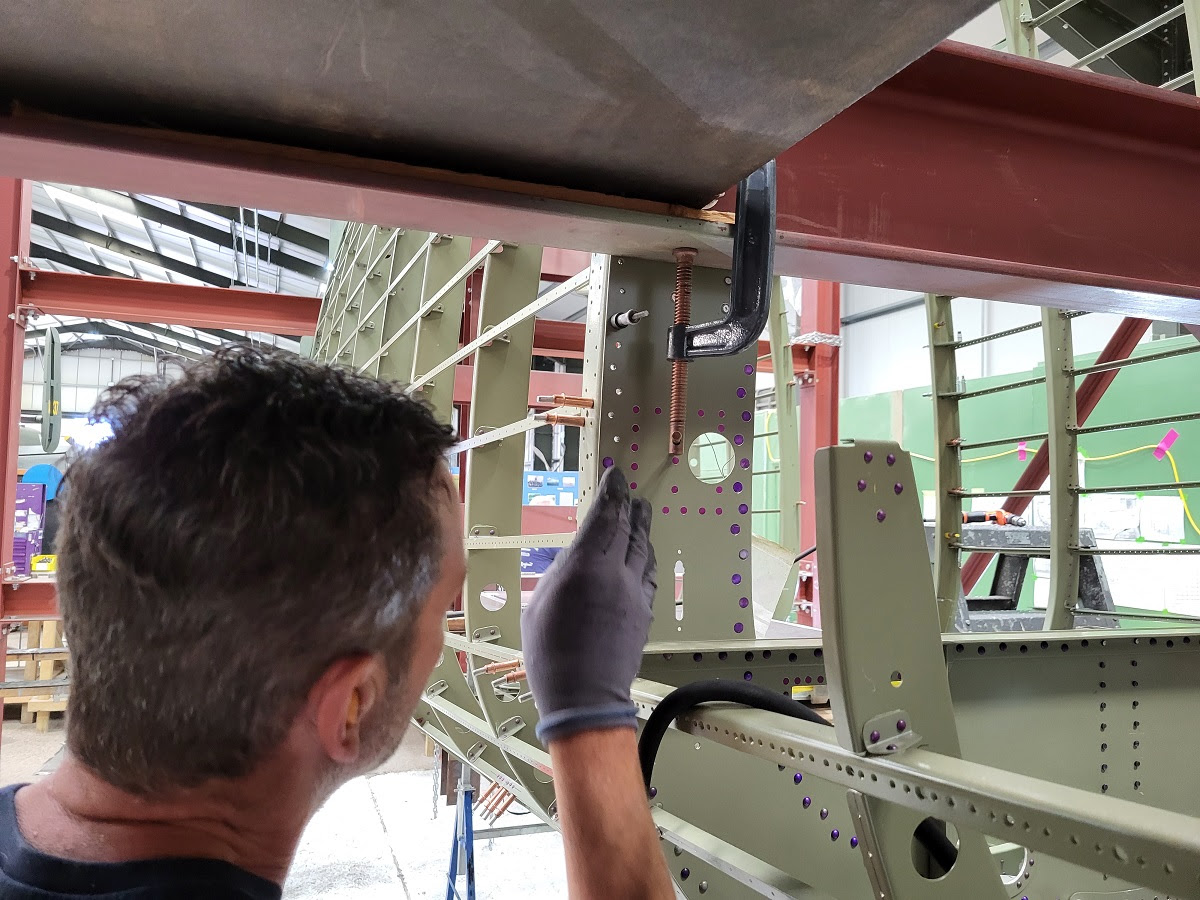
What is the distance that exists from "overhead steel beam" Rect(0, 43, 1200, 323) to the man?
764 mm

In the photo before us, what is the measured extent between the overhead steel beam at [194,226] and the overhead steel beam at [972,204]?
34.4ft

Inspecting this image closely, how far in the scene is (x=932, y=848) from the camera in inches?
46.4

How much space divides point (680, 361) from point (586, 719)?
0.90 metres

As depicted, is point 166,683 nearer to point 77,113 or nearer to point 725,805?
point 77,113

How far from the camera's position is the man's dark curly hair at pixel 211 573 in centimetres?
82

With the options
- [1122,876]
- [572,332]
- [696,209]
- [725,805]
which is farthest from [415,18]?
[572,332]

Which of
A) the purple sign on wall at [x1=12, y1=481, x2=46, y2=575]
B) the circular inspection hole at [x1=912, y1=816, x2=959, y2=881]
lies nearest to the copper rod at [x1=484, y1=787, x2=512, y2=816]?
the circular inspection hole at [x1=912, y1=816, x2=959, y2=881]

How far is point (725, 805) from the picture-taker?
188 centimetres

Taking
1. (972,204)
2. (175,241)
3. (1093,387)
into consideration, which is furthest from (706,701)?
(175,241)

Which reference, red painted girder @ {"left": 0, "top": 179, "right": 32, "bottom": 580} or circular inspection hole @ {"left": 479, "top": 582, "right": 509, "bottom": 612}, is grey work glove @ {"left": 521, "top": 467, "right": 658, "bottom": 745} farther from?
red painted girder @ {"left": 0, "top": 179, "right": 32, "bottom": 580}

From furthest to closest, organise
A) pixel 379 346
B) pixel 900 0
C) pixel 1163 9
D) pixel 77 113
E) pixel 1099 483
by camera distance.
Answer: pixel 1099 483
pixel 379 346
pixel 1163 9
pixel 77 113
pixel 900 0

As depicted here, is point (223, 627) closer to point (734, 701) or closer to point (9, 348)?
point (734, 701)

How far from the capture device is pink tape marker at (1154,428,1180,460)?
744 cm

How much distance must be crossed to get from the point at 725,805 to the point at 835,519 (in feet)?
3.50
